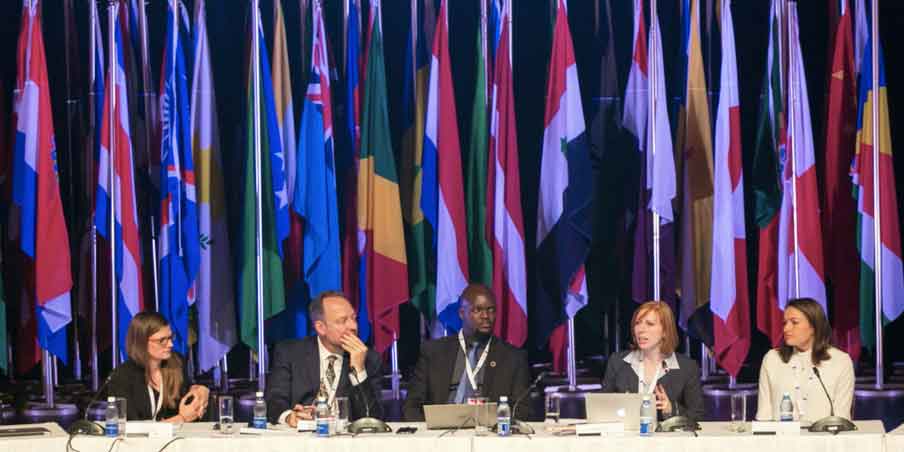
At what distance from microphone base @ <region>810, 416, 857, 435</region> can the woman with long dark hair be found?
96cm

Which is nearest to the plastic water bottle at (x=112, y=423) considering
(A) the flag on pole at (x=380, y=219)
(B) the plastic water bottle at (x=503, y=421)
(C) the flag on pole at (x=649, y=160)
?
(B) the plastic water bottle at (x=503, y=421)

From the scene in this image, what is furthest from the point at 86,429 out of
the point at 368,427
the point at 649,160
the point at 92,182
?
the point at 649,160

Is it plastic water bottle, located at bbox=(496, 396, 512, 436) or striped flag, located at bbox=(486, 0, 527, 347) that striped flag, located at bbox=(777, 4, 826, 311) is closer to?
striped flag, located at bbox=(486, 0, 527, 347)

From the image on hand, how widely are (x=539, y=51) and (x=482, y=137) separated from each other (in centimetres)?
122

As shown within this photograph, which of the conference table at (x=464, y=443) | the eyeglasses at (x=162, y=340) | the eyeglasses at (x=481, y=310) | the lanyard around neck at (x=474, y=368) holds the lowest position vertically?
the conference table at (x=464, y=443)

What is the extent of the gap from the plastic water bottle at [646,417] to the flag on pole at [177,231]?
4.11m

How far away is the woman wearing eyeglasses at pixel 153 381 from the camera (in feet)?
21.4

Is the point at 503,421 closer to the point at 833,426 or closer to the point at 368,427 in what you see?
the point at 368,427

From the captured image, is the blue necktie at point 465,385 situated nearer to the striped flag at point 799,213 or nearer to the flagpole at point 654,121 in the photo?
the flagpole at point 654,121

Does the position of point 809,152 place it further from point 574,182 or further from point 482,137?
point 482,137

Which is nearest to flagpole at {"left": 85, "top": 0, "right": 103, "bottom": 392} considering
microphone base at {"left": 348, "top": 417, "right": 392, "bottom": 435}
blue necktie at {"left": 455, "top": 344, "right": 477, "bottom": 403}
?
blue necktie at {"left": 455, "top": 344, "right": 477, "bottom": 403}

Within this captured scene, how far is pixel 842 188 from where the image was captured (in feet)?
30.2

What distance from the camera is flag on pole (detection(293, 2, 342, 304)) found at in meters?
8.98

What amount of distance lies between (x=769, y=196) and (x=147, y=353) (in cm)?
430
